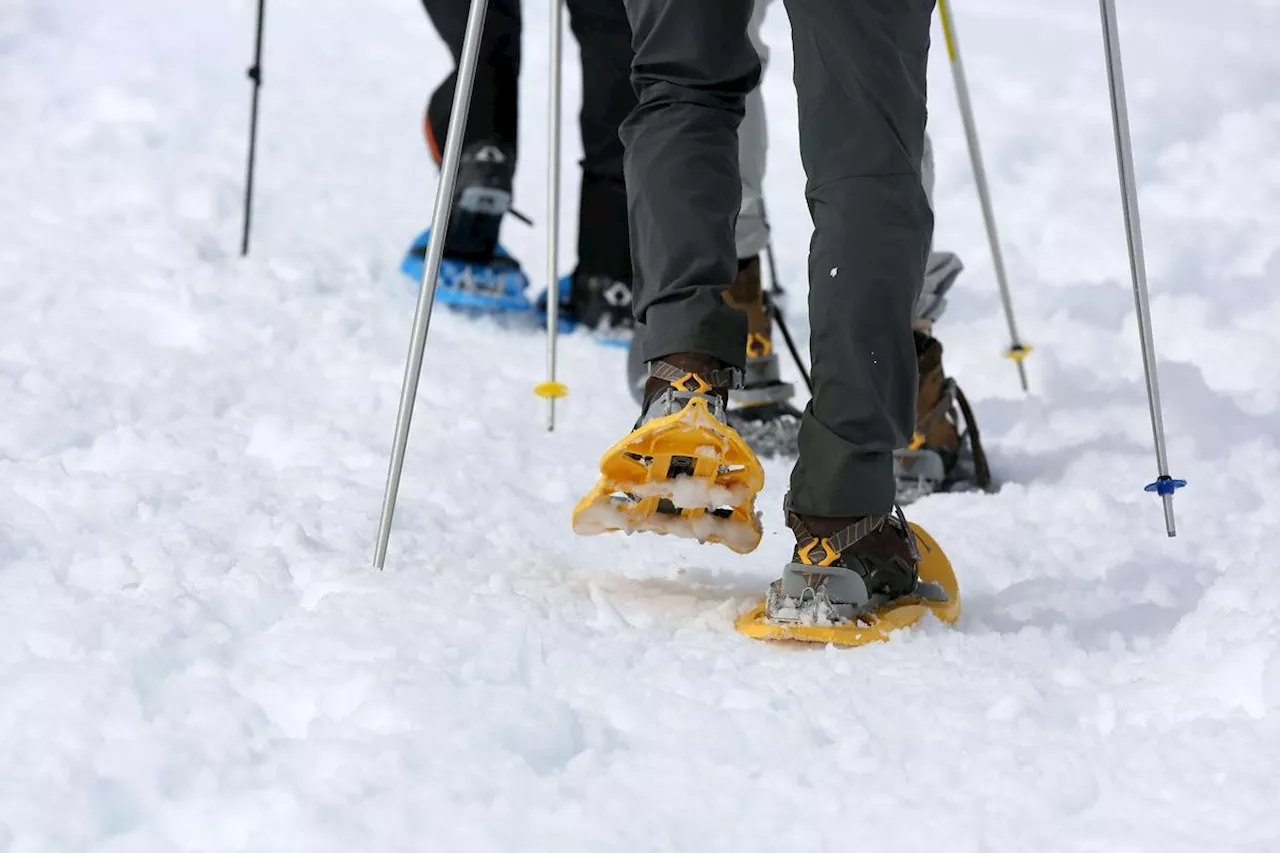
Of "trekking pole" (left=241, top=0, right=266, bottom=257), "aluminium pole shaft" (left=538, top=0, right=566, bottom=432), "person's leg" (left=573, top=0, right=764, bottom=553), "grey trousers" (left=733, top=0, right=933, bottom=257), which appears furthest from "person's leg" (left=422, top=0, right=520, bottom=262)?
"person's leg" (left=573, top=0, right=764, bottom=553)

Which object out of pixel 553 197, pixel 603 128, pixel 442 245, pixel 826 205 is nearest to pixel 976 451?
pixel 553 197

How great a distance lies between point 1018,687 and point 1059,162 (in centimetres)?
452

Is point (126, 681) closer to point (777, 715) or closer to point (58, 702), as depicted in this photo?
point (58, 702)

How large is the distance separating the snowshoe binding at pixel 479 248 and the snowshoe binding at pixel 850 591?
95.4 inches

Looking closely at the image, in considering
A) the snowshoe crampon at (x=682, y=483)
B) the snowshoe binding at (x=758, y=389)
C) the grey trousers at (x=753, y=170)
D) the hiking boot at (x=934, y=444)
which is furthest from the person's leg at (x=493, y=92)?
the snowshoe crampon at (x=682, y=483)

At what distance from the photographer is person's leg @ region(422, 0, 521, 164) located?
4.16 meters

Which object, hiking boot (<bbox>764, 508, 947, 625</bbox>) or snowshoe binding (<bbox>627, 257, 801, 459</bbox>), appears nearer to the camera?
hiking boot (<bbox>764, 508, 947, 625</bbox>)

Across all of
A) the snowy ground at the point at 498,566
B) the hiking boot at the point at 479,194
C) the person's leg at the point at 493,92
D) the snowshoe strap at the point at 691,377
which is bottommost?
the snowy ground at the point at 498,566

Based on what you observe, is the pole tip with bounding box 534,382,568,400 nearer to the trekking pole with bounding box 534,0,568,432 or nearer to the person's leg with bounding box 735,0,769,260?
the trekking pole with bounding box 534,0,568,432

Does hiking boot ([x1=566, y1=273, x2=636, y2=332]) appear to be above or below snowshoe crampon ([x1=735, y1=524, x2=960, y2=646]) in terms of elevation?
above

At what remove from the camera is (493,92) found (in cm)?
421

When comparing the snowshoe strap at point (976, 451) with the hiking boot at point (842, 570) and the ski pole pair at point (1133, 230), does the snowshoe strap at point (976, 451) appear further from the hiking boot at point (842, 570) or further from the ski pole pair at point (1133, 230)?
the hiking boot at point (842, 570)

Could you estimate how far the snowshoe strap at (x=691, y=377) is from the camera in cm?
195

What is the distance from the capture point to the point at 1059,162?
576 centimetres
